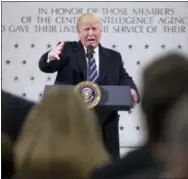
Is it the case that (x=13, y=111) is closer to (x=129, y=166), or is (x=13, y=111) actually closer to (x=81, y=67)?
(x=81, y=67)

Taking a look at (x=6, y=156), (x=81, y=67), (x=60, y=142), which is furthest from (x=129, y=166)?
(x=81, y=67)

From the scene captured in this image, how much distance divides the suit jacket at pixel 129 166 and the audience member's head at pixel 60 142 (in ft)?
0.06

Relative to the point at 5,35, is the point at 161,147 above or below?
below

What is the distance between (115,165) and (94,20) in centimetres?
159

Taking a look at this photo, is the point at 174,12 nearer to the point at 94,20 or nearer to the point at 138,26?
the point at 138,26

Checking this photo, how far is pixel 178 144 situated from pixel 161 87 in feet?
0.74

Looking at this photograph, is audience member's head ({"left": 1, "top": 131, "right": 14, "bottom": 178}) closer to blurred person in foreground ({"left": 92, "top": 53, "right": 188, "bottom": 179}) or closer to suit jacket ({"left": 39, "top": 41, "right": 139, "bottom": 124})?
suit jacket ({"left": 39, "top": 41, "right": 139, "bottom": 124})

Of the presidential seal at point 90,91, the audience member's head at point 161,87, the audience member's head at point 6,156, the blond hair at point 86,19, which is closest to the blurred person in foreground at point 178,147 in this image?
the audience member's head at point 161,87

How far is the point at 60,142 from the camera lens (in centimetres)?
119

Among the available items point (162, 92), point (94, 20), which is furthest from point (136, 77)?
point (162, 92)

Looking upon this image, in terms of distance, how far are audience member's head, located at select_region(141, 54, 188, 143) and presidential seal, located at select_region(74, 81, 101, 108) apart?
A: 1.39 meters

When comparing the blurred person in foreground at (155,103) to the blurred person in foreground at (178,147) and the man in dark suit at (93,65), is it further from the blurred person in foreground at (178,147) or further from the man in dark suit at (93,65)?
the man in dark suit at (93,65)

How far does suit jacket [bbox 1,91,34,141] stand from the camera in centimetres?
273

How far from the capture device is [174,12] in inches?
110
